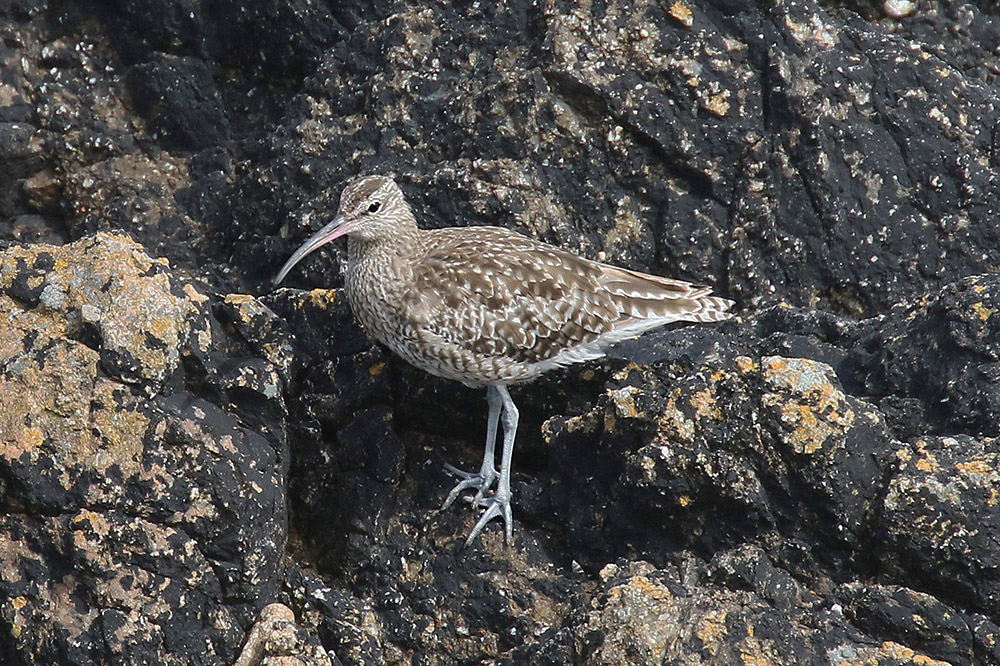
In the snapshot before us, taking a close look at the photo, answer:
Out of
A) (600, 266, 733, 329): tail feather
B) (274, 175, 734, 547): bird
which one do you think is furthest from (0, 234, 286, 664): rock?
(600, 266, 733, 329): tail feather

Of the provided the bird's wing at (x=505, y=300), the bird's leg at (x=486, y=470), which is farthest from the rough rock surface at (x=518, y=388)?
the bird's wing at (x=505, y=300)

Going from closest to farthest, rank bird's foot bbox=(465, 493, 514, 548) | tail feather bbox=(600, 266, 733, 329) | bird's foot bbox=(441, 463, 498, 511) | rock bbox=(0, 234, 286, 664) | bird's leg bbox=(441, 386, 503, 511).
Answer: rock bbox=(0, 234, 286, 664) → bird's foot bbox=(465, 493, 514, 548) → bird's foot bbox=(441, 463, 498, 511) → bird's leg bbox=(441, 386, 503, 511) → tail feather bbox=(600, 266, 733, 329)

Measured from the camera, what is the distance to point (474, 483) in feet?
21.5

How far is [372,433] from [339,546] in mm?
728

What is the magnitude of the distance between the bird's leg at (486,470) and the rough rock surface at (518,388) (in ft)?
0.46

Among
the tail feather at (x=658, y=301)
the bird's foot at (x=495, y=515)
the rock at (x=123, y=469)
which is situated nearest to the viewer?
the rock at (x=123, y=469)

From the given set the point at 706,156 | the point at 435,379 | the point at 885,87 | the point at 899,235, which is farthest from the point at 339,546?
the point at 885,87

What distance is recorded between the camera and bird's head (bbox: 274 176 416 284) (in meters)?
6.50

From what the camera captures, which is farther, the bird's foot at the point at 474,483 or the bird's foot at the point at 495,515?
the bird's foot at the point at 474,483

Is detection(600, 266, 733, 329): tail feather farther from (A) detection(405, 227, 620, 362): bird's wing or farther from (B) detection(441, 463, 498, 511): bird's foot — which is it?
(B) detection(441, 463, 498, 511): bird's foot

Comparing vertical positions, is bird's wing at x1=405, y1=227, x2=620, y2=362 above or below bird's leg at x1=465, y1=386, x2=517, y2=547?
above

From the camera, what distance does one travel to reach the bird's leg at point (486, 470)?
646cm

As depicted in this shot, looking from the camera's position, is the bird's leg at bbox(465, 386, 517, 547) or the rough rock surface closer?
the rough rock surface

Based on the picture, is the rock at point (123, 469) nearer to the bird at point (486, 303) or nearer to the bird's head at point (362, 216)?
the bird's head at point (362, 216)
